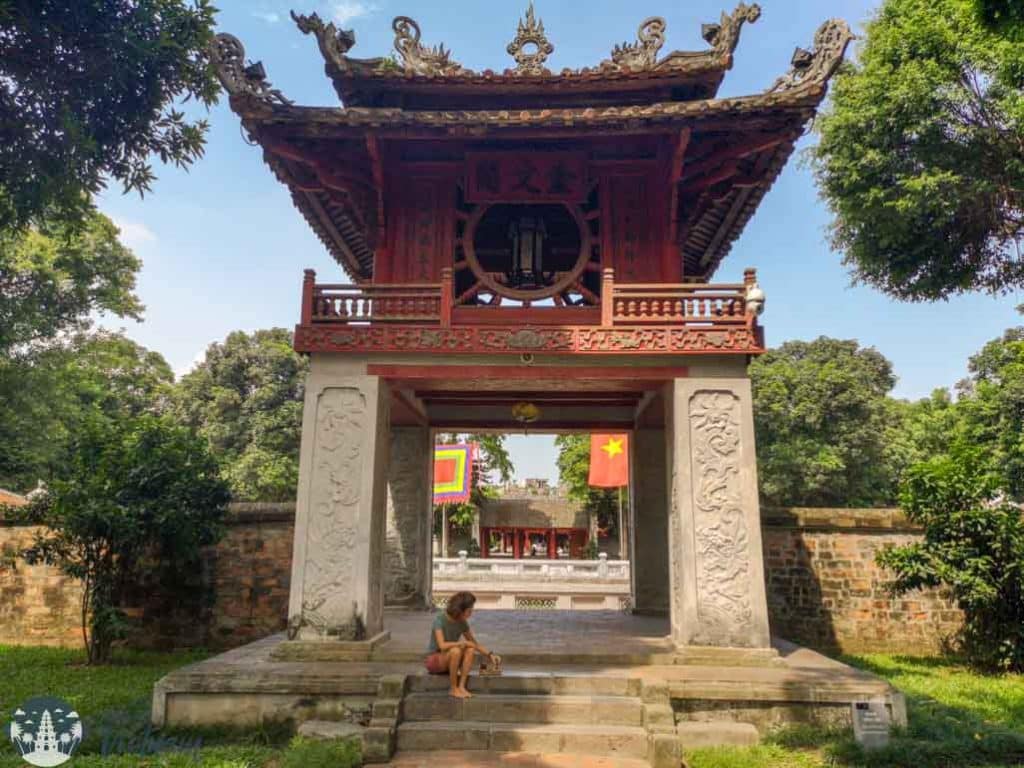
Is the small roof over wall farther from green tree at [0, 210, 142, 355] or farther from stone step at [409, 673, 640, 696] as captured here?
stone step at [409, 673, 640, 696]

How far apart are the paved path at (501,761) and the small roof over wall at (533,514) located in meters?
26.1

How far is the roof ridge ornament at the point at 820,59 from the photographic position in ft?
22.5

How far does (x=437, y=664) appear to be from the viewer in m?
5.77

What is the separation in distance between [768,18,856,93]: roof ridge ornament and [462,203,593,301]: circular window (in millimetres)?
2589

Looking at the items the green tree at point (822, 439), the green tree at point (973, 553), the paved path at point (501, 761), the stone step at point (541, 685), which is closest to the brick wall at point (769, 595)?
the green tree at point (973, 553)

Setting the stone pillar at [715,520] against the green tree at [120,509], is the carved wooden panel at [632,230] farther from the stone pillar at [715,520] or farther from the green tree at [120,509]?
the green tree at [120,509]

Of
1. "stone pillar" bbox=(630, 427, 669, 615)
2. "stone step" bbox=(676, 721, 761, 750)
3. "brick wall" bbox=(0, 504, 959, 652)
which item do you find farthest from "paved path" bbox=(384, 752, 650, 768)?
"brick wall" bbox=(0, 504, 959, 652)

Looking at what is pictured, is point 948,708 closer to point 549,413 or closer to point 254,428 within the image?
point 549,413

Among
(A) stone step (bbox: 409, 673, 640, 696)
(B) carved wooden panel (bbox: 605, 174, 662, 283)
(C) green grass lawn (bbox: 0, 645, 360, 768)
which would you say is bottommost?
(C) green grass lawn (bbox: 0, 645, 360, 768)

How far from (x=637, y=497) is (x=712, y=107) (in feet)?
18.7

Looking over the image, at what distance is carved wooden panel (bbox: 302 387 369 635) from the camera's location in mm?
6816

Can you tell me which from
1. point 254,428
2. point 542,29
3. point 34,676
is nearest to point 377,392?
point 542,29

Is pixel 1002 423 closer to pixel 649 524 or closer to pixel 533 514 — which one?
pixel 649 524

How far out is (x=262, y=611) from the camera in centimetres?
1039
